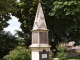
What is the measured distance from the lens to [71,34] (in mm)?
20047

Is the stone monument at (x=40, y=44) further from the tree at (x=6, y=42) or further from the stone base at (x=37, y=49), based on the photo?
the tree at (x=6, y=42)

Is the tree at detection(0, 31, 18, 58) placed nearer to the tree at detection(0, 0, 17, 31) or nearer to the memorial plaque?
the tree at detection(0, 0, 17, 31)

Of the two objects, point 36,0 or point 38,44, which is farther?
point 36,0

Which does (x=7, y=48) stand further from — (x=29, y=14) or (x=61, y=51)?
(x=61, y=51)

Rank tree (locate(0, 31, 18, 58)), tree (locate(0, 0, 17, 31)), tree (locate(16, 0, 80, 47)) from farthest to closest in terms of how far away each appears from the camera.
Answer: tree (locate(0, 31, 18, 58))
tree (locate(16, 0, 80, 47))
tree (locate(0, 0, 17, 31))

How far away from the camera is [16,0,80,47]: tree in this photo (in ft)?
57.2

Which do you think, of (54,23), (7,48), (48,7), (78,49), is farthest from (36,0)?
(78,49)

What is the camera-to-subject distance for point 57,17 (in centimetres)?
1948

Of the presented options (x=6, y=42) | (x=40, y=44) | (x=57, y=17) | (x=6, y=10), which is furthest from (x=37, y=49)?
(x=6, y=42)

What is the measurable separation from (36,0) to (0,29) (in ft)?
16.7

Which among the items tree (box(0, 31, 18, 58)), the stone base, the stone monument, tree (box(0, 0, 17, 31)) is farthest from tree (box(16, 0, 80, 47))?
the stone base

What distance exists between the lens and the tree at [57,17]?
57.2 ft

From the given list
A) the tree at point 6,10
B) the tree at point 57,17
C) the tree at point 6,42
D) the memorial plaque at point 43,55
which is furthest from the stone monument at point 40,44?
the tree at point 6,42

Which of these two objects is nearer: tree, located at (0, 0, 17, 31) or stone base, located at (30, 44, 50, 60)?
stone base, located at (30, 44, 50, 60)
